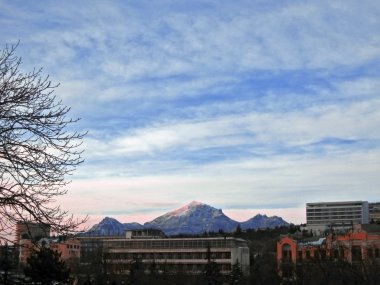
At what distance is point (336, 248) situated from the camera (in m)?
79.8

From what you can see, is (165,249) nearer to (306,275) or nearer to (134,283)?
(134,283)

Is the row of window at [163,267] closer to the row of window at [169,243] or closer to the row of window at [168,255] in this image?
the row of window at [168,255]

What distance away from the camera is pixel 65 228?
13430 millimetres

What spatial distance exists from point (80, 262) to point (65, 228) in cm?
7810

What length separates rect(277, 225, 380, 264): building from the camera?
72.8m

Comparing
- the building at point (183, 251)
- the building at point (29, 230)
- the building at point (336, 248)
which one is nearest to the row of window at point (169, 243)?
the building at point (183, 251)

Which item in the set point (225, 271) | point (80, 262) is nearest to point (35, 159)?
point (80, 262)

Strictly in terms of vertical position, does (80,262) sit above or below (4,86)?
below

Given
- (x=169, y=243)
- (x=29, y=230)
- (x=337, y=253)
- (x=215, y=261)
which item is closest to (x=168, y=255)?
(x=169, y=243)

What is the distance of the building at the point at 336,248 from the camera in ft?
239

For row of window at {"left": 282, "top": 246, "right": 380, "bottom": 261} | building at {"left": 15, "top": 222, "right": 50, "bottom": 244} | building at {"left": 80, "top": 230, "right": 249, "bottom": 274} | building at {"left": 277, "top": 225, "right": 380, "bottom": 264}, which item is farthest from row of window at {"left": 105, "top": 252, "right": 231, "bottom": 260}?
building at {"left": 15, "top": 222, "right": 50, "bottom": 244}

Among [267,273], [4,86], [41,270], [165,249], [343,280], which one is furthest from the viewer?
[165,249]

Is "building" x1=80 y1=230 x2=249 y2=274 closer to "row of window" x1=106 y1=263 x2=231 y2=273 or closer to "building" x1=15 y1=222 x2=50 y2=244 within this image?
"row of window" x1=106 y1=263 x2=231 y2=273

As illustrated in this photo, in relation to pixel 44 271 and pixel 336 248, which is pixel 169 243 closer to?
pixel 336 248
